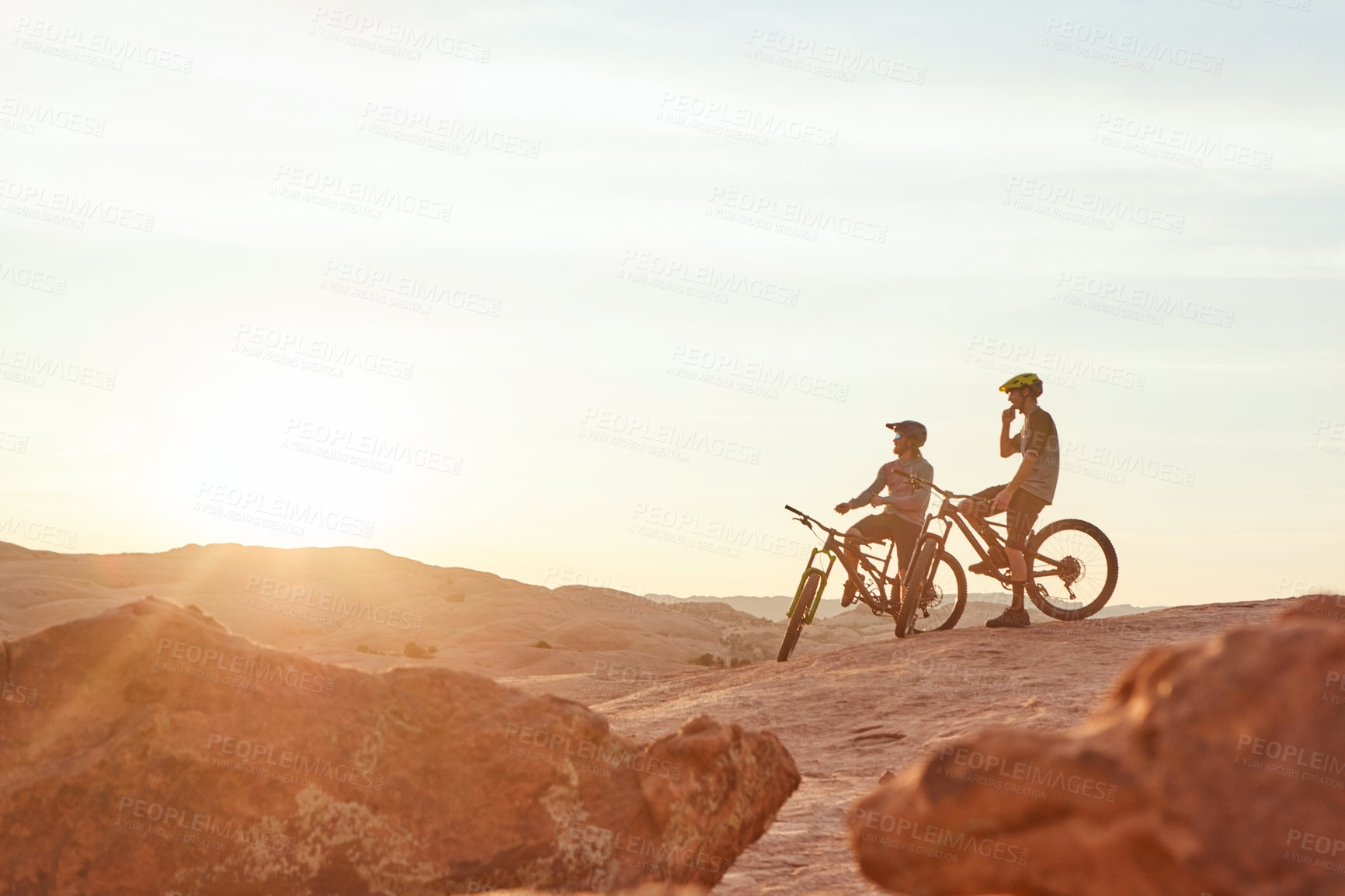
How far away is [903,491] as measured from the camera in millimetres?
12359

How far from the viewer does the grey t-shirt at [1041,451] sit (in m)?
10.8

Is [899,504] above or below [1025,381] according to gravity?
below

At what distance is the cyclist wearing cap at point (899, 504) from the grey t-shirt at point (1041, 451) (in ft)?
4.80

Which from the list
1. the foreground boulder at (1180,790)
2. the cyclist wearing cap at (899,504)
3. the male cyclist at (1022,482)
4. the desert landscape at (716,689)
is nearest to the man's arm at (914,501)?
the cyclist wearing cap at (899,504)

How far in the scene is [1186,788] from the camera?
2.26m

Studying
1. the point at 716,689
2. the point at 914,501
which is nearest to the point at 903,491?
the point at 914,501

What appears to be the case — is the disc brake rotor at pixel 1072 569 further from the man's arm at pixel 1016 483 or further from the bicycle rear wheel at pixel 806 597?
the bicycle rear wheel at pixel 806 597

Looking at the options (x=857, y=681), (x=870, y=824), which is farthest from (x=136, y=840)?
(x=857, y=681)

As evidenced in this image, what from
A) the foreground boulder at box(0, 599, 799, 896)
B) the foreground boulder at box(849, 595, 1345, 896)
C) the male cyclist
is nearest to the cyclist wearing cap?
the male cyclist

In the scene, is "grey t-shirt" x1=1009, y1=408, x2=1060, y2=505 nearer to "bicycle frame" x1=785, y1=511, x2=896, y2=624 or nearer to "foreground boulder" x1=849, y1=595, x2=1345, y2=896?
"bicycle frame" x1=785, y1=511, x2=896, y2=624

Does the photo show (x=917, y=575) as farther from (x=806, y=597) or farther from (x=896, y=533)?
(x=806, y=597)

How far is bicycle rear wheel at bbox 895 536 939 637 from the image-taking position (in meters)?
11.7

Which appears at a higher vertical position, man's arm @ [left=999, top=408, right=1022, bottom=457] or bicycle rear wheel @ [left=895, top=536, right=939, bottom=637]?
man's arm @ [left=999, top=408, right=1022, bottom=457]

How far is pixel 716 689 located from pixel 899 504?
288cm
